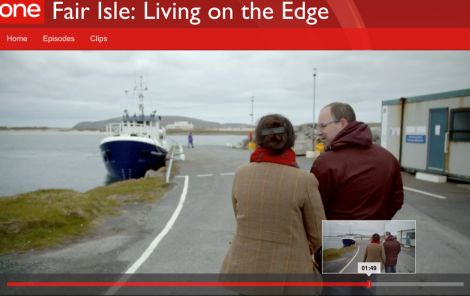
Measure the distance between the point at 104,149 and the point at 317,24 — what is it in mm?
25209

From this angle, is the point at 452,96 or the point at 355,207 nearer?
the point at 355,207

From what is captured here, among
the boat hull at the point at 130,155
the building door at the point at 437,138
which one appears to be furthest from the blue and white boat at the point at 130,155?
the building door at the point at 437,138

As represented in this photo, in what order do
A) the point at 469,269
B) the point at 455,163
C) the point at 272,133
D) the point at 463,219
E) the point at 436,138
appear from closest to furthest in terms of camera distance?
the point at 272,133, the point at 469,269, the point at 463,219, the point at 455,163, the point at 436,138

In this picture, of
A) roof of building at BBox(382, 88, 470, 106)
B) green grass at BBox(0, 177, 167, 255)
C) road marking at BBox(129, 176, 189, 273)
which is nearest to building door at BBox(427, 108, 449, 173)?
roof of building at BBox(382, 88, 470, 106)

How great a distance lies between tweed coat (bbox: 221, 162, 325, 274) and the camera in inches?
75.0

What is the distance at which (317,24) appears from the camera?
3.92 metres

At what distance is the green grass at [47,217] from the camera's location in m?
5.82

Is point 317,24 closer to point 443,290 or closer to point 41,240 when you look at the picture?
point 443,290

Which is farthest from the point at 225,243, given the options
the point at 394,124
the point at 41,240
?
the point at 394,124

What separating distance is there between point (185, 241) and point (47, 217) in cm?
292

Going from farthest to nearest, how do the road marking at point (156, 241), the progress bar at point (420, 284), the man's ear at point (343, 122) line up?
the road marking at point (156, 241) → the progress bar at point (420, 284) → the man's ear at point (343, 122)

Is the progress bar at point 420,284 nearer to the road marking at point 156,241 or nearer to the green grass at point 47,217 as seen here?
the road marking at point 156,241

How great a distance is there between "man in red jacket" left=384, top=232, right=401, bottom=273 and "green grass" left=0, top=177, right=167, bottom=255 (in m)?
5.41

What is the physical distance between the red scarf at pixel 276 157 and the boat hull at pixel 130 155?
76.6ft
